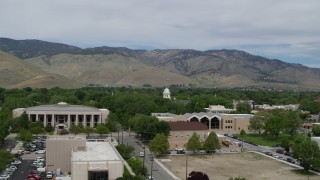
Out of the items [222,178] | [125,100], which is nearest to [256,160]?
[222,178]

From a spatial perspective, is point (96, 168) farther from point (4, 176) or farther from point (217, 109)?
point (217, 109)

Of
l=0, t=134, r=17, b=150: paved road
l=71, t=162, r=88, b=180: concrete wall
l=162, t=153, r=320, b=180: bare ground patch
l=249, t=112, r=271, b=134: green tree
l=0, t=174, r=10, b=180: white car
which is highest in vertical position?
l=249, t=112, r=271, b=134: green tree

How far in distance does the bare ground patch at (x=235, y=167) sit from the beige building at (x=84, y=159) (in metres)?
10.6

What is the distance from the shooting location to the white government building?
9706cm

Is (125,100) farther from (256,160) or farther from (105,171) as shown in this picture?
(105,171)

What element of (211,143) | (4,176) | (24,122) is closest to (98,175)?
(4,176)

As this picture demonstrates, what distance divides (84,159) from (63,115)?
52940 mm

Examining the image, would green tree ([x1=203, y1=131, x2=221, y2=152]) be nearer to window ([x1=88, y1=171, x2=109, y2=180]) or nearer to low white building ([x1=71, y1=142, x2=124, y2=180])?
low white building ([x1=71, y1=142, x2=124, y2=180])

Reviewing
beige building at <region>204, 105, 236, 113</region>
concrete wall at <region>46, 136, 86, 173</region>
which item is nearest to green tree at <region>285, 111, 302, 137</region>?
beige building at <region>204, 105, 236, 113</region>

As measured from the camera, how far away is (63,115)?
99.2 meters

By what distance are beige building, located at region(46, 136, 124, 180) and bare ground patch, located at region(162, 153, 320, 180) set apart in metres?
10.6

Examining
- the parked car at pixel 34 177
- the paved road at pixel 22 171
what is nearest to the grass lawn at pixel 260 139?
the paved road at pixel 22 171

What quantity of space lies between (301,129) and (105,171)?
67.2m

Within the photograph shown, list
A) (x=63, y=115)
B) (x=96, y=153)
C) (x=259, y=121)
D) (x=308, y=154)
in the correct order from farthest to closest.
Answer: (x=63, y=115), (x=259, y=121), (x=308, y=154), (x=96, y=153)
